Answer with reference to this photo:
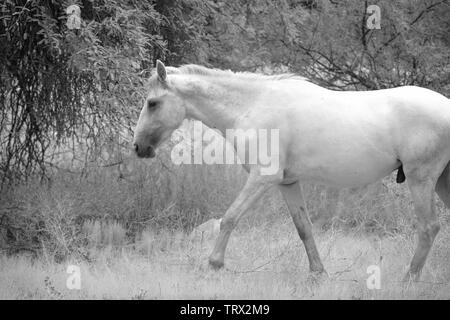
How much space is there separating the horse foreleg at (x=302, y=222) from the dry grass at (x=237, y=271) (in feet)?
0.50

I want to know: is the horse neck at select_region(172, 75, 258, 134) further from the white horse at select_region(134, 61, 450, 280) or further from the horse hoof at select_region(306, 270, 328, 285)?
the horse hoof at select_region(306, 270, 328, 285)

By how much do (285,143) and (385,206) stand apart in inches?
142

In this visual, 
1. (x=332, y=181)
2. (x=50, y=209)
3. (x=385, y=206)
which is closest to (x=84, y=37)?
(x=50, y=209)

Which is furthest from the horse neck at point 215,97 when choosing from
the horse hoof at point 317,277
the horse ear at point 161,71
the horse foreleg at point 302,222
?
the horse hoof at point 317,277

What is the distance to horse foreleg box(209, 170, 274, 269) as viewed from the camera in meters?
6.20

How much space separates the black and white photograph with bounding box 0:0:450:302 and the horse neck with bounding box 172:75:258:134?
0.01 metres

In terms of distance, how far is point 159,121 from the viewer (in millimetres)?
6605

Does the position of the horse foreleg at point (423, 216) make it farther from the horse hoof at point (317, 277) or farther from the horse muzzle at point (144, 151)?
the horse muzzle at point (144, 151)

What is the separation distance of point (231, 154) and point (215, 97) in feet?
11.8

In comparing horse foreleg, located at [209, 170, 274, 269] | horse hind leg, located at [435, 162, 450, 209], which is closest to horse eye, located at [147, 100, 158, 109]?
horse foreleg, located at [209, 170, 274, 269]

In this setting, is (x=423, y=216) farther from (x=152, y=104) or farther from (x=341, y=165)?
(x=152, y=104)

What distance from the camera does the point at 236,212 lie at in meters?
6.20

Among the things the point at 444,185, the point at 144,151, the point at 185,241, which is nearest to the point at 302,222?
the point at 444,185

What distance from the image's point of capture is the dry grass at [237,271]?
5.86m
